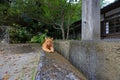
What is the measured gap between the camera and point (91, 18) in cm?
622

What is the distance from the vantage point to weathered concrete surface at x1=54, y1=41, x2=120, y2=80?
13.8ft

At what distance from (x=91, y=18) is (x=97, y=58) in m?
1.62

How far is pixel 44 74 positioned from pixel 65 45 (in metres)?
2.44

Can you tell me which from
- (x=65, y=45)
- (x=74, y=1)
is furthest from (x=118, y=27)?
(x=65, y=45)

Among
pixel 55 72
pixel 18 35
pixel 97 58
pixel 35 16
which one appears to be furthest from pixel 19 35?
pixel 97 58

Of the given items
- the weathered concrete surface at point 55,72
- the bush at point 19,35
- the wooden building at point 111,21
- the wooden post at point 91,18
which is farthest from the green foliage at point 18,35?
the wooden post at point 91,18

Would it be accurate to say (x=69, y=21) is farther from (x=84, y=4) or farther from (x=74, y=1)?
(x=84, y=4)

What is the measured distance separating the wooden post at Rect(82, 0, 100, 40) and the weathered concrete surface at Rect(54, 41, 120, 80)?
1.55 ft

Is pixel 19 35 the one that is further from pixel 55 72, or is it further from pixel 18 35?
pixel 55 72

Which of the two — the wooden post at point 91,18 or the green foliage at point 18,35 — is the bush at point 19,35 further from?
the wooden post at point 91,18

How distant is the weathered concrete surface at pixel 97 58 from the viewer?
4203mm

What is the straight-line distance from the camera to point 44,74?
5.77 metres

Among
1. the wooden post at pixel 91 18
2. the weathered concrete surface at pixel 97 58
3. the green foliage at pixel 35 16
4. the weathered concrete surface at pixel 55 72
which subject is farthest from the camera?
the green foliage at pixel 35 16

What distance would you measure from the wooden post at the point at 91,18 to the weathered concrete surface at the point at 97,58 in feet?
1.55
